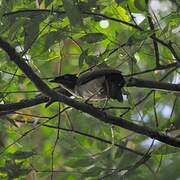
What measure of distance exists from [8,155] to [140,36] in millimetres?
562

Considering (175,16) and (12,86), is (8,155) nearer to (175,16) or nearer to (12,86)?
(12,86)

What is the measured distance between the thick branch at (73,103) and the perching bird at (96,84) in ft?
0.24

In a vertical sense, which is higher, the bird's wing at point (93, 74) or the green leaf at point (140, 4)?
the green leaf at point (140, 4)

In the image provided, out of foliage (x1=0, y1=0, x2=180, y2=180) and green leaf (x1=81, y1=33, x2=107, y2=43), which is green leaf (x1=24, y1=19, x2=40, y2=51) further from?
green leaf (x1=81, y1=33, x2=107, y2=43)

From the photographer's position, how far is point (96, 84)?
1.28 meters

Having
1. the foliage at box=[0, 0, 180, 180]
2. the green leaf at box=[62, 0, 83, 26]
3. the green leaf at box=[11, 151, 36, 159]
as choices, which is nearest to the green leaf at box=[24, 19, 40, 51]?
the foliage at box=[0, 0, 180, 180]

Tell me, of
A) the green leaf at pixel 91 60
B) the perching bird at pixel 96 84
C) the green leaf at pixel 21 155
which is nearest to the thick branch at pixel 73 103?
the perching bird at pixel 96 84

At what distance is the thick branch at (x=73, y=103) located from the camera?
40.4 inches

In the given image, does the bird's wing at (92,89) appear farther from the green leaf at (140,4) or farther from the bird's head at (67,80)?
the green leaf at (140,4)

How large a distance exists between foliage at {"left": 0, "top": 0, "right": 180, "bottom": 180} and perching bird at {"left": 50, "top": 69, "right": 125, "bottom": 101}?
0.06 m

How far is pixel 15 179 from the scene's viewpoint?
5.06 ft

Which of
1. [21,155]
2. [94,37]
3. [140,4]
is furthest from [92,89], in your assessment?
[21,155]

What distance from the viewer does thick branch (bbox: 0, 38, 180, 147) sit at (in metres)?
1.03

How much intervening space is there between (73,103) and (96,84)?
149 mm
